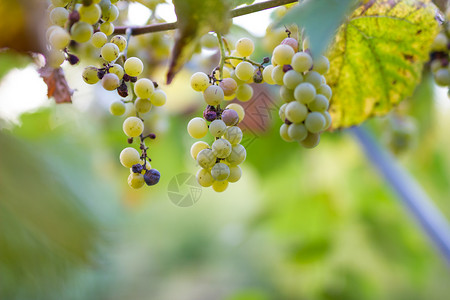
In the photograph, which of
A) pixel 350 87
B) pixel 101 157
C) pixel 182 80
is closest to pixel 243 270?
pixel 101 157

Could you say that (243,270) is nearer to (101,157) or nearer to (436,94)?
(101,157)

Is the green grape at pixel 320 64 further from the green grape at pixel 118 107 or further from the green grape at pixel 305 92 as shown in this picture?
the green grape at pixel 118 107

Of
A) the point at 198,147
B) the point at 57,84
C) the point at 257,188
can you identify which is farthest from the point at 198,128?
the point at 257,188

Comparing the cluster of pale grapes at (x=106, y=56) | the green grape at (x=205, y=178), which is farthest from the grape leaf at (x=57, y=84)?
the green grape at (x=205, y=178)

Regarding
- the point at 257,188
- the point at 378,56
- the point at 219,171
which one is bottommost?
the point at 219,171

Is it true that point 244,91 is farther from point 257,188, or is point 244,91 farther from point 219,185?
point 257,188

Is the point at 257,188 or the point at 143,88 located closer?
the point at 143,88

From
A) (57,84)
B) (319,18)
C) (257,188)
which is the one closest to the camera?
(319,18)
